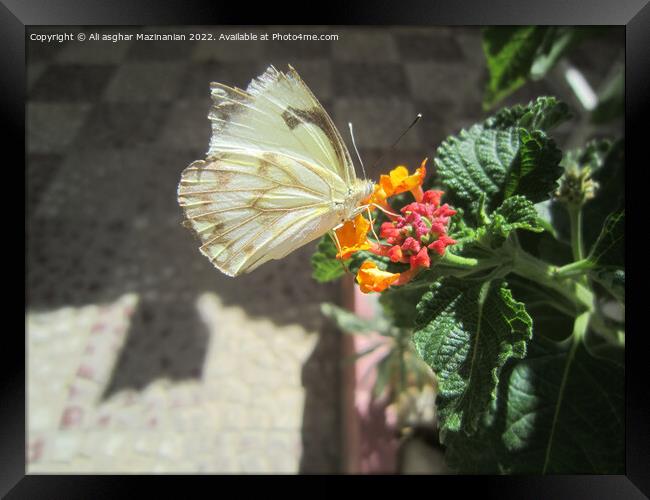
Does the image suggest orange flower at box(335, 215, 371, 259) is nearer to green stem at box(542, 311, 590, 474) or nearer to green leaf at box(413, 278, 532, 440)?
green leaf at box(413, 278, 532, 440)

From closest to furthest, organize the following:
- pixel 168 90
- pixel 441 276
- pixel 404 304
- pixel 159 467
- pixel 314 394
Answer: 1. pixel 441 276
2. pixel 404 304
3. pixel 159 467
4. pixel 314 394
5. pixel 168 90

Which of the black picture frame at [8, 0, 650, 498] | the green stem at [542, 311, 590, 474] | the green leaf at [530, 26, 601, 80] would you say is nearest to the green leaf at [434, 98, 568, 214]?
the black picture frame at [8, 0, 650, 498]

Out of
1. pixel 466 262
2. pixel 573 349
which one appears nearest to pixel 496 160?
pixel 466 262

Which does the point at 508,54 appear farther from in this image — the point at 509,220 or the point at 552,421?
the point at 552,421
